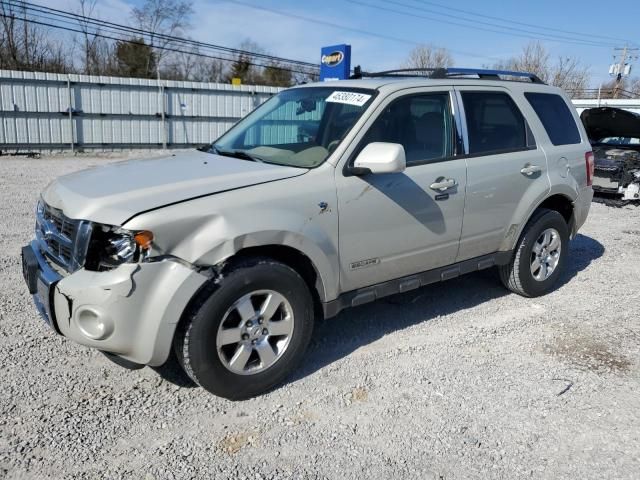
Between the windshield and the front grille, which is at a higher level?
the windshield

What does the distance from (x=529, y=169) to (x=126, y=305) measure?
3.51 metres

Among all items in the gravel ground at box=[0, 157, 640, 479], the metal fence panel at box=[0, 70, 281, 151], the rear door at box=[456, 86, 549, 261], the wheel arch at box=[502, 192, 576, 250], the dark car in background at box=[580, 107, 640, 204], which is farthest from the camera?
the metal fence panel at box=[0, 70, 281, 151]

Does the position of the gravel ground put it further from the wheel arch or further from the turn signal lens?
the turn signal lens

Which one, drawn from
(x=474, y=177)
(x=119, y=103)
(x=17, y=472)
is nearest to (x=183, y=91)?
(x=119, y=103)

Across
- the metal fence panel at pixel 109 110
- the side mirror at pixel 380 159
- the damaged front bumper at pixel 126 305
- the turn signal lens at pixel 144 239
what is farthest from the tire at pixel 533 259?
the metal fence panel at pixel 109 110

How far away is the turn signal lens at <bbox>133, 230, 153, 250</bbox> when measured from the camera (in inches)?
109

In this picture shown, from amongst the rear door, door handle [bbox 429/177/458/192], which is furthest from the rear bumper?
door handle [bbox 429/177/458/192]

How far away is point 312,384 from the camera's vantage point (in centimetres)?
353

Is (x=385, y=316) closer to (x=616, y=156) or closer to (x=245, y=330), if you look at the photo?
(x=245, y=330)

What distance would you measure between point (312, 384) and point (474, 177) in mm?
2021

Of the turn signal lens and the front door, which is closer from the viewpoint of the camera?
the turn signal lens

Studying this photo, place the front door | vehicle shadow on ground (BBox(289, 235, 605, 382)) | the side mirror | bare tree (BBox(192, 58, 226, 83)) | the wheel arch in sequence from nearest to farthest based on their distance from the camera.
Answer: the side mirror
the front door
vehicle shadow on ground (BBox(289, 235, 605, 382))
the wheel arch
bare tree (BBox(192, 58, 226, 83))

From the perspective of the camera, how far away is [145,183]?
10.2ft

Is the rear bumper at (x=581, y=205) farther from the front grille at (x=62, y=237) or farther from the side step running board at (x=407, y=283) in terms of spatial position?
the front grille at (x=62, y=237)
